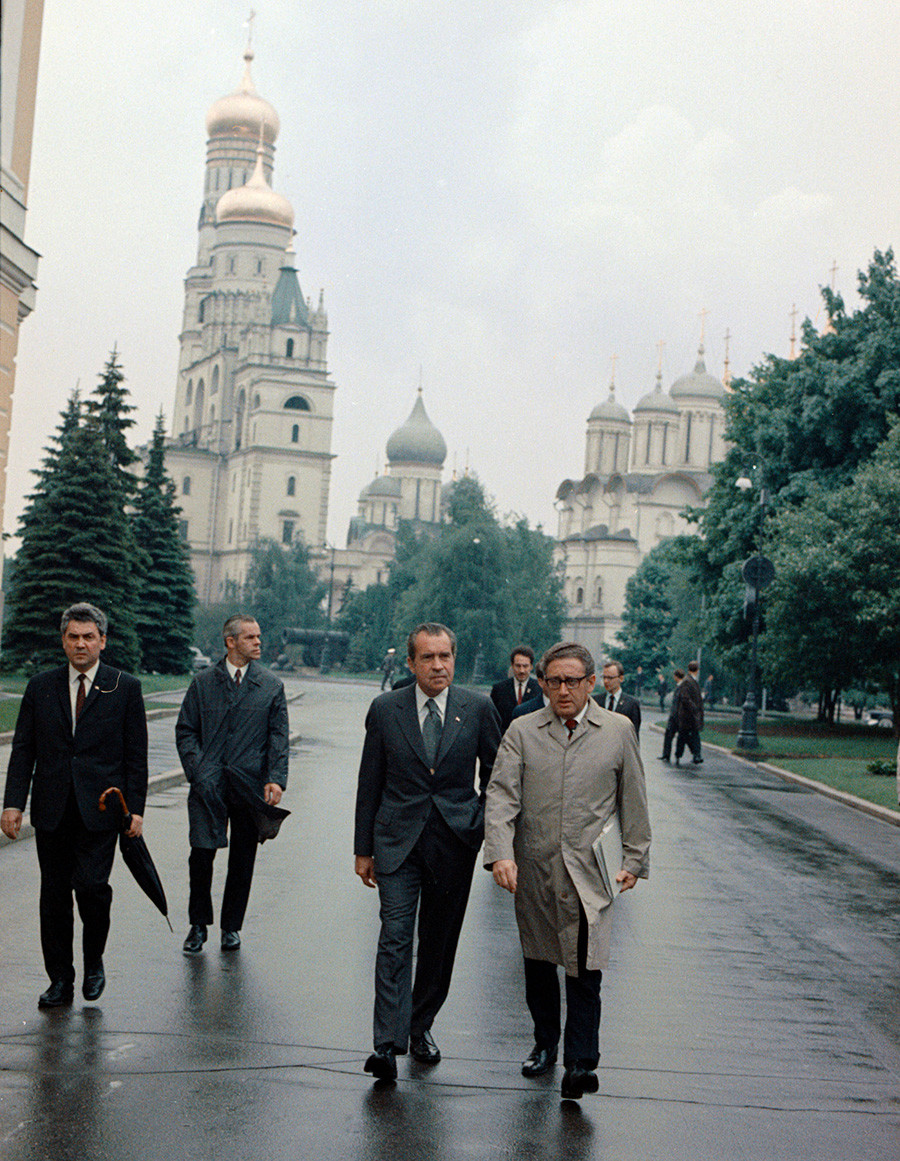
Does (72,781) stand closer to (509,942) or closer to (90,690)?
(90,690)

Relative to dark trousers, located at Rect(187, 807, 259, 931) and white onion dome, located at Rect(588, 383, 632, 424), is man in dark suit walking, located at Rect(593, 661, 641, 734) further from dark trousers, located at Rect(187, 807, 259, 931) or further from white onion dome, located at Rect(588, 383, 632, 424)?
white onion dome, located at Rect(588, 383, 632, 424)

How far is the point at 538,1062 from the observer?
6367 mm

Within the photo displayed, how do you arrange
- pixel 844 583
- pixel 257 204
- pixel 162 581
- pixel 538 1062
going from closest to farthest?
1. pixel 538 1062
2. pixel 844 583
3. pixel 162 581
4. pixel 257 204

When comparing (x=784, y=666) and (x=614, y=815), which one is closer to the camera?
(x=614, y=815)

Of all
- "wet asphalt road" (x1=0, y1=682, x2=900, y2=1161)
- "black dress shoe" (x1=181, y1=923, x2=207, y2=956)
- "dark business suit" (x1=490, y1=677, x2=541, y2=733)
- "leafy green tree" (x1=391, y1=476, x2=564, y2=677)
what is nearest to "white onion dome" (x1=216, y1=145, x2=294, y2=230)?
"leafy green tree" (x1=391, y1=476, x2=564, y2=677)

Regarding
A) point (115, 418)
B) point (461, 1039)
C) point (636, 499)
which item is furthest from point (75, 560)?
point (636, 499)

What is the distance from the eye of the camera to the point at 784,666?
38.1 metres

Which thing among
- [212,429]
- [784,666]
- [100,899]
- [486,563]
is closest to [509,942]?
[100,899]

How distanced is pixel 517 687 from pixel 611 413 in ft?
386

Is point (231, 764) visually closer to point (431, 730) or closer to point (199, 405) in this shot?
point (431, 730)

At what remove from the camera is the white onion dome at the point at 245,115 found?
428 feet

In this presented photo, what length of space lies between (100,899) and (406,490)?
5304 inches

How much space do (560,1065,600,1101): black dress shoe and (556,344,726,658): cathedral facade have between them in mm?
109623

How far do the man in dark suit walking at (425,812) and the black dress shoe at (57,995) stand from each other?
157cm
